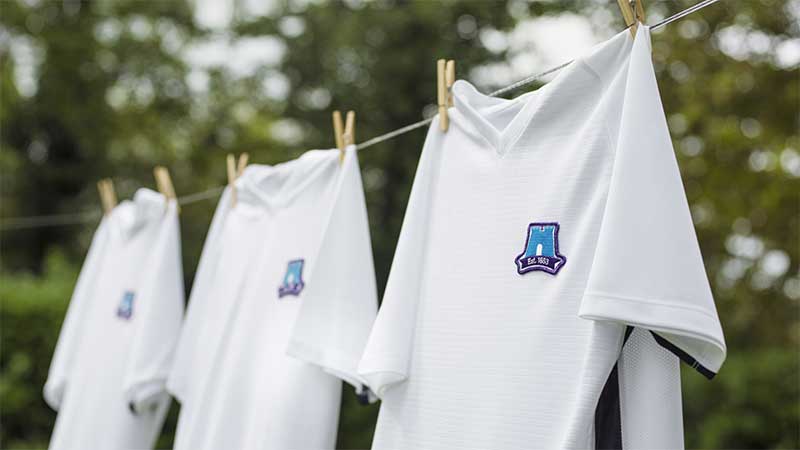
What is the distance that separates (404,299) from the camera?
2.09 m

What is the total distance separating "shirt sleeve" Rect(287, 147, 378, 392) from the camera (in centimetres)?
232

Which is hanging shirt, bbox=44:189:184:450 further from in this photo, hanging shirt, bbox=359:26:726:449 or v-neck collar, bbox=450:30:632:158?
v-neck collar, bbox=450:30:632:158

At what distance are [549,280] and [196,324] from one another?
168 cm

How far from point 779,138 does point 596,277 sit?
5.72 metres

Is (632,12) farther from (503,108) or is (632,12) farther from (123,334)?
(123,334)

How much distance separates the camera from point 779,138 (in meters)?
6.64

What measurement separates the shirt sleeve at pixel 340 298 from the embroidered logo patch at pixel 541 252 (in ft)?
2.08

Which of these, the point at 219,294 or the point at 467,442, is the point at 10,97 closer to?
the point at 219,294

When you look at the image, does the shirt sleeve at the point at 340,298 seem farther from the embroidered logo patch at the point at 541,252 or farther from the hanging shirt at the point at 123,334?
the hanging shirt at the point at 123,334

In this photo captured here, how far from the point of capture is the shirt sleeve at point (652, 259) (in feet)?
5.01

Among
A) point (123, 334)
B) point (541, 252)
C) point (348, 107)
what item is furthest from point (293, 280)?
point (348, 107)

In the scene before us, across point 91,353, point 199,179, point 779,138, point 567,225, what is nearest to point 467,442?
point 567,225

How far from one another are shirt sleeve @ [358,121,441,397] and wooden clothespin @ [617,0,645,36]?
2.06 ft

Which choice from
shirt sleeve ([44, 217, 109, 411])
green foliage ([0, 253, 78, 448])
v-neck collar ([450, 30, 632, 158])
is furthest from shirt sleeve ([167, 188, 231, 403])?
green foliage ([0, 253, 78, 448])
